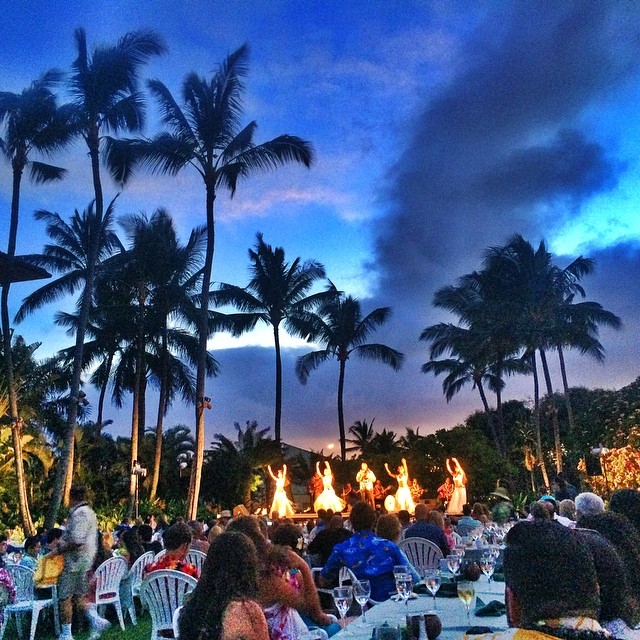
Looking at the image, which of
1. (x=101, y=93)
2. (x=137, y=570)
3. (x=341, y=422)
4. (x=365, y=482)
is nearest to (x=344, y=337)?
(x=341, y=422)

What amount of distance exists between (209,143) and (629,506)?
16063mm

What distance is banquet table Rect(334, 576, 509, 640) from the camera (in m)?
3.46

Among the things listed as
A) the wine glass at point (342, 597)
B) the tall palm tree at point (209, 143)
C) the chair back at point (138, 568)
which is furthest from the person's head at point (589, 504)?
the tall palm tree at point (209, 143)

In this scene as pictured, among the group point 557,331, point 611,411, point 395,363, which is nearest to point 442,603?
point 611,411

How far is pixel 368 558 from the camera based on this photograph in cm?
514

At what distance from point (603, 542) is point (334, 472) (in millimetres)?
29369

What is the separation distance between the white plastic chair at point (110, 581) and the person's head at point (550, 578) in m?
6.93

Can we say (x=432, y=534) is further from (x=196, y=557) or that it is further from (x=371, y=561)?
(x=196, y=557)

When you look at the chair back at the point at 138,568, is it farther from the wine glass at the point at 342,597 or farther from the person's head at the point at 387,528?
the wine glass at the point at 342,597

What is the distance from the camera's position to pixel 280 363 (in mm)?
28359

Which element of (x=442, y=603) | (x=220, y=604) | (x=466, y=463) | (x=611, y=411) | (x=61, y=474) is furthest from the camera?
(x=466, y=463)

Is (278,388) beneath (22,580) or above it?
above

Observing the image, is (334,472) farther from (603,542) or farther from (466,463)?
(603,542)

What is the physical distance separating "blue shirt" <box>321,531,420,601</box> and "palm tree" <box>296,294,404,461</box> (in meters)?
26.2
